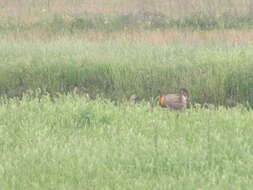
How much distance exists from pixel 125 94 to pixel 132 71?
429 mm

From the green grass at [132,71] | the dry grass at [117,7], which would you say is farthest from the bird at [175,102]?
the dry grass at [117,7]

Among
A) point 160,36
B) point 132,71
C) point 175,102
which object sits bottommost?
point 160,36

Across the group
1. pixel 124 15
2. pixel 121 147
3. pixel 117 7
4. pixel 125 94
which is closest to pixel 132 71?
pixel 125 94

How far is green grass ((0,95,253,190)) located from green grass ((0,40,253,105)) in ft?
7.44

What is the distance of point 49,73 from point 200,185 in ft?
20.4

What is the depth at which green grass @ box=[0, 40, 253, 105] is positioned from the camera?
10.6 meters

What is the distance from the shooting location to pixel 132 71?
35.7 ft

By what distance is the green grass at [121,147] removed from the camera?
5.73 meters

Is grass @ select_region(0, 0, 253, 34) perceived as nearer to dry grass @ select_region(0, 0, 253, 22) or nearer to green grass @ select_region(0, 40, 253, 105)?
dry grass @ select_region(0, 0, 253, 22)

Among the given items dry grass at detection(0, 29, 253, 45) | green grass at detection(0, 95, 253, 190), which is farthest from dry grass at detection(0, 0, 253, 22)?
green grass at detection(0, 95, 253, 190)

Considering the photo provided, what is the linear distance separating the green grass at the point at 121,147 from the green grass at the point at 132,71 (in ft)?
7.44

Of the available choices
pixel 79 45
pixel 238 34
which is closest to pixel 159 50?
pixel 79 45

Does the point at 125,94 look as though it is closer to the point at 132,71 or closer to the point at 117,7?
the point at 132,71

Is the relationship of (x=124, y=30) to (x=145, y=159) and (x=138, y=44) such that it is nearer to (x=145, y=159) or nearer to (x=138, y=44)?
(x=138, y=44)
